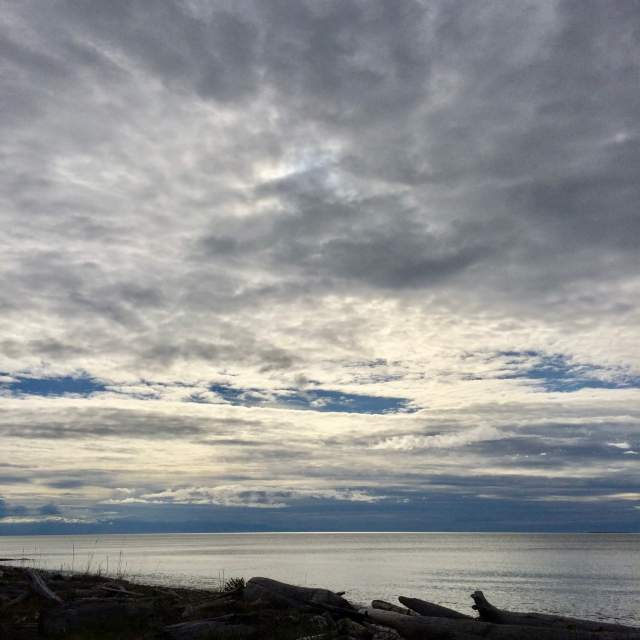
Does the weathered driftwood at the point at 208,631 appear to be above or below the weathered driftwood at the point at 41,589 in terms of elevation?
below

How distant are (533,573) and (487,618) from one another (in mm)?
92790

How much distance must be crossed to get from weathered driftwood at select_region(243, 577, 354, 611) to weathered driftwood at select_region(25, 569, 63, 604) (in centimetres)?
682

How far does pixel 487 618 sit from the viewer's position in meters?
20.3

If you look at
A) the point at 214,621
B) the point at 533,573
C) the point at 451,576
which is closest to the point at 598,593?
the point at 451,576

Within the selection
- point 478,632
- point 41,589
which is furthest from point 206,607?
point 478,632

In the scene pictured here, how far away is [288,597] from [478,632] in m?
7.57

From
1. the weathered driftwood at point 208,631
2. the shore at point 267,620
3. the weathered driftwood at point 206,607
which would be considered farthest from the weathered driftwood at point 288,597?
the weathered driftwood at point 208,631

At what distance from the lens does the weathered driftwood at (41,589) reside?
23109 mm

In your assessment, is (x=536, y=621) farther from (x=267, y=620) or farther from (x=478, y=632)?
(x=267, y=620)

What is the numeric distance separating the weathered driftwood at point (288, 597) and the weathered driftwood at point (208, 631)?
2.99 metres

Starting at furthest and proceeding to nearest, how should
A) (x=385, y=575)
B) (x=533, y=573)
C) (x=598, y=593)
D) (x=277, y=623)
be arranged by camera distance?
(x=533, y=573) < (x=385, y=575) < (x=598, y=593) < (x=277, y=623)

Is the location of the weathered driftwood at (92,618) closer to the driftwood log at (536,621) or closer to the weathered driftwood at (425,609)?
the weathered driftwood at (425,609)

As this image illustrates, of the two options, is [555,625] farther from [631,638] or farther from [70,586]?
[70,586]

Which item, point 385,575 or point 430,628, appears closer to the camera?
point 430,628
